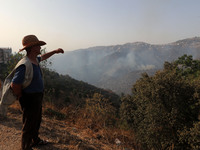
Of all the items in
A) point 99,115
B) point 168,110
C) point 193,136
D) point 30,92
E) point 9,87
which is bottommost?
point 193,136

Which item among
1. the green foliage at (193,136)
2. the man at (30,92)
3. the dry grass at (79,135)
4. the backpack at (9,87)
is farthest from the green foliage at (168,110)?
the backpack at (9,87)

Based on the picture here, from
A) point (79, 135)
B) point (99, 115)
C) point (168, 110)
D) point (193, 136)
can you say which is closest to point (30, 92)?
point (79, 135)

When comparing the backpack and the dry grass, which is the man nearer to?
the backpack

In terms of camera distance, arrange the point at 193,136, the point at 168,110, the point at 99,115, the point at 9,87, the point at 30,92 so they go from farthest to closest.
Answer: the point at 168,110
the point at 99,115
the point at 193,136
the point at 30,92
the point at 9,87

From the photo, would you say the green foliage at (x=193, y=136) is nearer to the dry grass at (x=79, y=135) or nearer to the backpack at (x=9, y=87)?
the dry grass at (x=79, y=135)

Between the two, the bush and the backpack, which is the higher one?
the backpack

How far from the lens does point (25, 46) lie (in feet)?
8.17

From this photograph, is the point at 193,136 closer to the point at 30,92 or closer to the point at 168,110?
the point at 168,110

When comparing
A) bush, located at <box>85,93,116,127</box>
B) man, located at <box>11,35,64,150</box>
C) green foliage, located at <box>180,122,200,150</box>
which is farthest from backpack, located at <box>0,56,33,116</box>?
green foliage, located at <box>180,122,200,150</box>

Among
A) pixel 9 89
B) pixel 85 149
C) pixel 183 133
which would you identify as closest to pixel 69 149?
pixel 85 149

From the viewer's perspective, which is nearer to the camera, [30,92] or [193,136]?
[30,92]

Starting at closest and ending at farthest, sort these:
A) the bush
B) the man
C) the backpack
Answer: the backpack
the man
the bush

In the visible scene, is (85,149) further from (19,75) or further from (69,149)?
(19,75)

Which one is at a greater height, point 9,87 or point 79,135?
point 9,87
